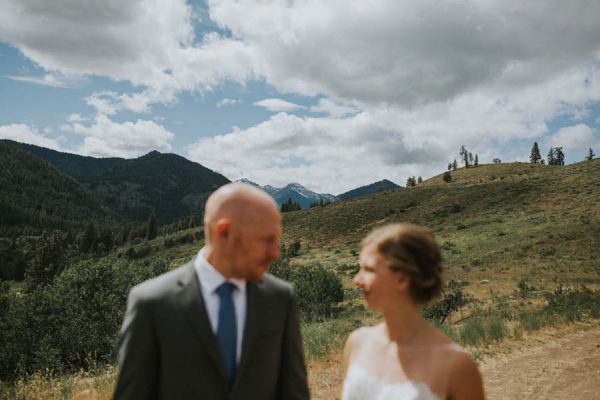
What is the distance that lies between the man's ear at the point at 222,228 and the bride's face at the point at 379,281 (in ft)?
2.63

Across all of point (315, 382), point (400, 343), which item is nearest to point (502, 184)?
point (315, 382)

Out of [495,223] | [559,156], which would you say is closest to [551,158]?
[559,156]

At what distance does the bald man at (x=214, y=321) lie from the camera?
1.92 meters

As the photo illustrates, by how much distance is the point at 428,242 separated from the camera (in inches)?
93.3

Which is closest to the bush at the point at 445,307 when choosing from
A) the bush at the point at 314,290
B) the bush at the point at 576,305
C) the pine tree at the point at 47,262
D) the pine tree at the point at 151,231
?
the bush at the point at 576,305

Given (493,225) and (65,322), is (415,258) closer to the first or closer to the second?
(65,322)

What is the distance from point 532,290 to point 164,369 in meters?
25.7

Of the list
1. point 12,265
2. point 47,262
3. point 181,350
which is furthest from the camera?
point 12,265

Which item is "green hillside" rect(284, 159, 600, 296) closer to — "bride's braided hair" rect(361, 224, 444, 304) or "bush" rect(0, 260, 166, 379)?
"bush" rect(0, 260, 166, 379)

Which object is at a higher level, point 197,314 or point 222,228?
point 222,228

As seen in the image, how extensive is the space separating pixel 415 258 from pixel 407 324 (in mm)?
426

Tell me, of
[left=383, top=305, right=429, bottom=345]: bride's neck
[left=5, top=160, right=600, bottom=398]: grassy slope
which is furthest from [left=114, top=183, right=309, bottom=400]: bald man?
[left=5, top=160, right=600, bottom=398]: grassy slope

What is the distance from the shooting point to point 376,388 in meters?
2.50

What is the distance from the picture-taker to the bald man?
1.92 meters
